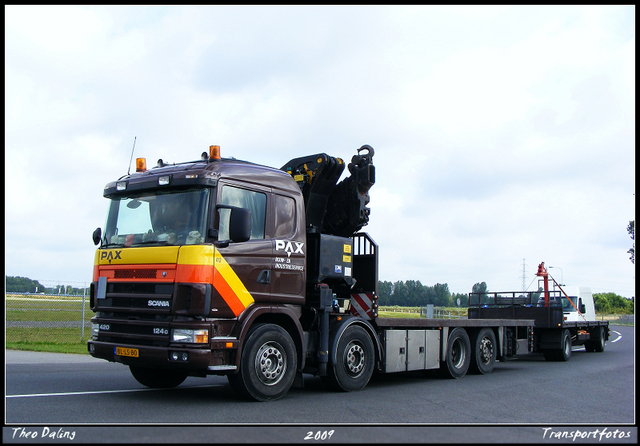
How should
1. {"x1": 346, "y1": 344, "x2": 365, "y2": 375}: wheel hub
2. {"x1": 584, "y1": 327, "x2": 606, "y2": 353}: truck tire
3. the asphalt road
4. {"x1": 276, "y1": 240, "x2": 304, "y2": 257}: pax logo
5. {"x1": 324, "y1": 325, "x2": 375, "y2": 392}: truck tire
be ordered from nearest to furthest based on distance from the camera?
the asphalt road, {"x1": 276, "y1": 240, "x2": 304, "y2": 257}: pax logo, {"x1": 324, "y1": 325, "x2": 375, "y2": 392}: truck tire, {"x1": 346, "y1": 344, "x2": 365, "y2": 375}: wheel hub, {"x1": 584, "y1": 327, "x2": 606, "y2": 353}: truck tire

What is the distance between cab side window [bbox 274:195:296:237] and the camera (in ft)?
29.5

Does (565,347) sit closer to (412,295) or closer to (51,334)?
(412,295)

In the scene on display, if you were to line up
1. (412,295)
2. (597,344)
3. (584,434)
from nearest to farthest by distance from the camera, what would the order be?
(584,434) → (597,344) → (412,295)

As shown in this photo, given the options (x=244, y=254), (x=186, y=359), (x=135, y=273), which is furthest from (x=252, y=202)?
(x=186, y=359)

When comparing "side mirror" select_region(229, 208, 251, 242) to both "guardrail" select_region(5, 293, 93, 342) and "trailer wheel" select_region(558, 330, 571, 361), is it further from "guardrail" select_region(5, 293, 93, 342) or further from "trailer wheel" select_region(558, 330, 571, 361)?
"trailer wheel" select_region(558, 330, 571, 361)

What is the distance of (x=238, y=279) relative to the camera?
8164 millimetres

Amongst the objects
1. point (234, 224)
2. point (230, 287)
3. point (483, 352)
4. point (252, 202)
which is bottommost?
point (483, 352)

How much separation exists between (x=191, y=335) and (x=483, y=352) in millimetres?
7818

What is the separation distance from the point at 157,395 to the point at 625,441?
19.6ft

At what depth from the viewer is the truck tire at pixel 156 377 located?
9.51 m

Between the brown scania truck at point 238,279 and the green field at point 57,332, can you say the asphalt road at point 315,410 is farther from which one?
the green field at point 57,332

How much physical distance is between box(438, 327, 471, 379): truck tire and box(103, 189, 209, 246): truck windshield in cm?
635

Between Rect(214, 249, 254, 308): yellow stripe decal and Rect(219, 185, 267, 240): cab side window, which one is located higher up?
Rect(219, 185, 267, 240): cab side window

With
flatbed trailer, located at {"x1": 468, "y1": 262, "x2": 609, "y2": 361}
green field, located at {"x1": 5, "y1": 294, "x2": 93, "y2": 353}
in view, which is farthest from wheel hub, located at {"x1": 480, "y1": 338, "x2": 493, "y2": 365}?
green field, located at {"x1": 5, "y1": 294, "x2": 93, "y2": 353}
